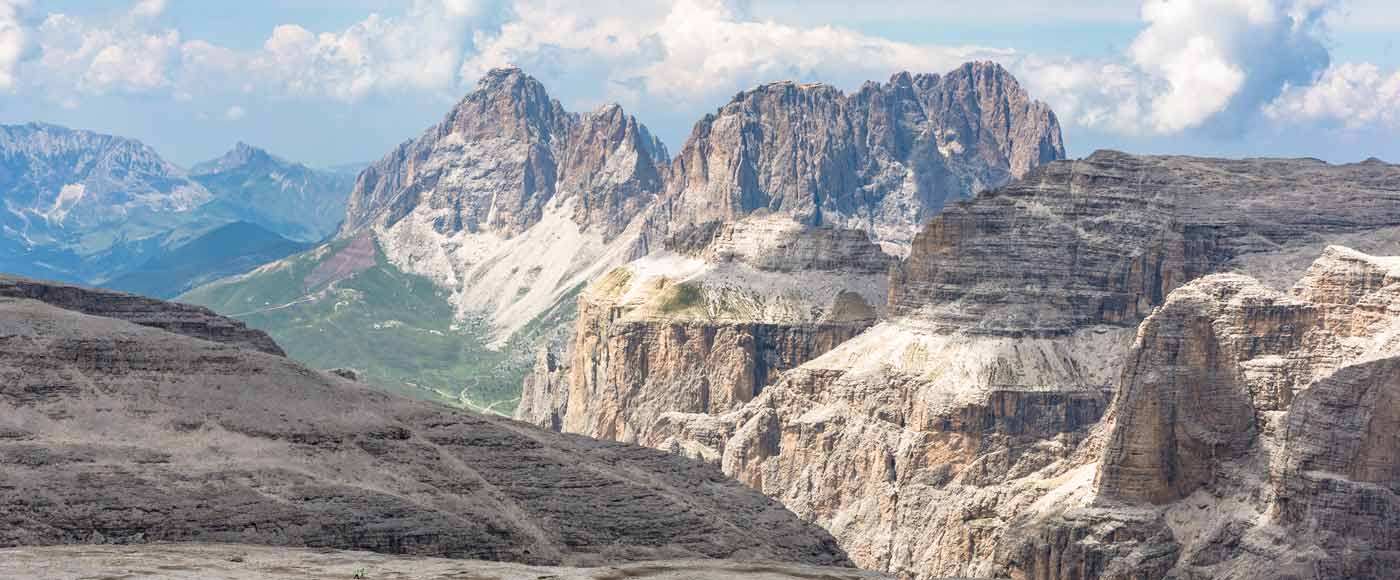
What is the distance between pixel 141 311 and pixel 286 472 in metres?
42.6

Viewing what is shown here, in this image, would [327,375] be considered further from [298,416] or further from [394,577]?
[394,577]

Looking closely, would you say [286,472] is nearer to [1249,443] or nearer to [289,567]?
[289,567]

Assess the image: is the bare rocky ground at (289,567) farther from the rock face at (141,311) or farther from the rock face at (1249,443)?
the rock face at (1249,443)

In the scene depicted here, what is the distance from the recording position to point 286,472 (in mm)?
117125

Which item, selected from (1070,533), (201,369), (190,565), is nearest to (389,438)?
(201,369)

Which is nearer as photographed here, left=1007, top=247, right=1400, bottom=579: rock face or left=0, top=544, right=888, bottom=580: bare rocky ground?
left=0, top=544, right=888, bottom=580: bare rocky ground

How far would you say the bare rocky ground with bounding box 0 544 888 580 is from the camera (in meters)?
93.1

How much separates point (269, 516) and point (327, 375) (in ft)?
116

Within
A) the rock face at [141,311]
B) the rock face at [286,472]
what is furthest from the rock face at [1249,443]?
the rock face at [141,311]

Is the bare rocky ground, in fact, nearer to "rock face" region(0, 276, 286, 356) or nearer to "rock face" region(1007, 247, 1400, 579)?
"rock face" region(0, 276, 286, 356)

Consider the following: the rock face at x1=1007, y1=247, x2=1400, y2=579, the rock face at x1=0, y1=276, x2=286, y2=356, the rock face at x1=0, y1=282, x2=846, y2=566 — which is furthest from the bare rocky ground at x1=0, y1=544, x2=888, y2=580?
the rock face at x1=1007, y1=247, x2=1400, y2=579

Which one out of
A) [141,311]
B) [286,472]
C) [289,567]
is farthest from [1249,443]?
[289,567]

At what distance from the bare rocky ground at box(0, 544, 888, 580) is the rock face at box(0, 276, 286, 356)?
47.2 metres

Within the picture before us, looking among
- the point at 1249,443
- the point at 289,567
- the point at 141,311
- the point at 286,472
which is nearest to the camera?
the point at 289,567
